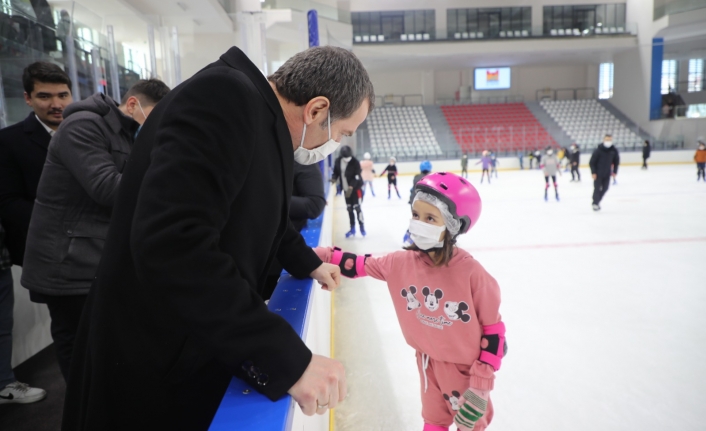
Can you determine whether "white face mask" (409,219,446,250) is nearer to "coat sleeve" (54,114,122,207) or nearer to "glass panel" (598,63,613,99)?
"coat sleeve" (54,114,122,207)

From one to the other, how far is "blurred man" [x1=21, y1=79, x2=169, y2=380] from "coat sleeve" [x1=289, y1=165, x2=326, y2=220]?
933mm

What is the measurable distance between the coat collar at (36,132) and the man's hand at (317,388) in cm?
213

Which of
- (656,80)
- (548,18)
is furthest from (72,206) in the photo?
(548,18)

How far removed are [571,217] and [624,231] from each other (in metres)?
1.27

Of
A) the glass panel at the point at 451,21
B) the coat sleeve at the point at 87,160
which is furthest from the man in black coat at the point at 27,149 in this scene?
the glass panel at the point at 451,21

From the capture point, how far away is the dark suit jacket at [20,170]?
2113 mm

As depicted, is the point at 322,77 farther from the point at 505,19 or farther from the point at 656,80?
the point at 505,19

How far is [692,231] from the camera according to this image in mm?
6188

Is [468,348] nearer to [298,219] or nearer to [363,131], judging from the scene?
[298,219]

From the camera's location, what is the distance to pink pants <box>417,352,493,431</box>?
1576 millimetres

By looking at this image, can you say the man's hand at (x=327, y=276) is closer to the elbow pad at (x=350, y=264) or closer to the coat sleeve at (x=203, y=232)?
the elbow pad at (x=350, y=264)

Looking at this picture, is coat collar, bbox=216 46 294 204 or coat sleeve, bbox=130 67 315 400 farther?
coat collar, bbox=216 46 294 204

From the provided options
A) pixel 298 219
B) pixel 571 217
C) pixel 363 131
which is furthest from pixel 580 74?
pixel 298 219

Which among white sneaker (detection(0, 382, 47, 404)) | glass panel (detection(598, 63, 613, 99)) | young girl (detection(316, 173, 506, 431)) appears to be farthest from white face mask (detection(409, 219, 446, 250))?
glass panel (detection(598, 63, 613, 99))
